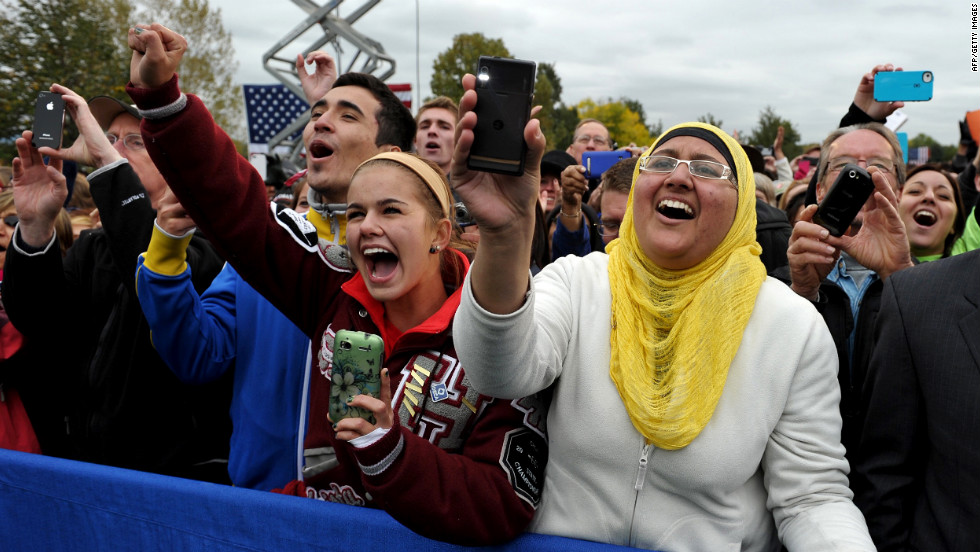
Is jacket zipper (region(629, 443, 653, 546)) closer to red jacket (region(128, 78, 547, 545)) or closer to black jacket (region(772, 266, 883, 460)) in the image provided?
red jacket (region(128, 78, 547, 545))

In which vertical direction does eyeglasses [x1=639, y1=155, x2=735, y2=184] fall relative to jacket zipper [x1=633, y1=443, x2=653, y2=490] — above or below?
above

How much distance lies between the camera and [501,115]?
1.29 metres

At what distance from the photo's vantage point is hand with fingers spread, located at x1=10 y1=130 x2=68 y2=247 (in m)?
2.78

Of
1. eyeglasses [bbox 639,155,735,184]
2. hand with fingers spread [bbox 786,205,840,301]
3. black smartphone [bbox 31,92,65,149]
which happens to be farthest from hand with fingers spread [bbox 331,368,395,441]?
black smartphone [bbox 31,92,65,149]

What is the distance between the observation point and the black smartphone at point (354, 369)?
5.21 ft

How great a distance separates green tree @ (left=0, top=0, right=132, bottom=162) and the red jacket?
15789 millimetres

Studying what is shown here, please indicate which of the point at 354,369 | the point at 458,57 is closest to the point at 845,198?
the point at 354,369

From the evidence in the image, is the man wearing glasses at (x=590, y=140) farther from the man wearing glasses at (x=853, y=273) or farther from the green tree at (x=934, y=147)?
the green tree at (x=934, y=147)

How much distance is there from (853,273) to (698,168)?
983 millimetres

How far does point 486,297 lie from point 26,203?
7.36ft

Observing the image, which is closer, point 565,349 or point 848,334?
point 565,349

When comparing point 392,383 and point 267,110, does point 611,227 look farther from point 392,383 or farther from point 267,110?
point 267,110

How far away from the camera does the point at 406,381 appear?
6.44 feet

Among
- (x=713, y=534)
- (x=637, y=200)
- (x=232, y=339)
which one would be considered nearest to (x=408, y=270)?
(x=637, y=200)
